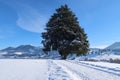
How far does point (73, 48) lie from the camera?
130 feet

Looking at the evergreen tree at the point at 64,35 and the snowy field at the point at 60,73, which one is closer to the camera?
the snowy field at the point at 60,73

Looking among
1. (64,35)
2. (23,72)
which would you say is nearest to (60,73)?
(23,72)

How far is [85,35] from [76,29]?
2459mm

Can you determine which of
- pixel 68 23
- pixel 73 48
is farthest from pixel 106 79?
pixel 68 23

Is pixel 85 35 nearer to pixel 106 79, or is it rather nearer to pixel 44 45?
pixel 44 45

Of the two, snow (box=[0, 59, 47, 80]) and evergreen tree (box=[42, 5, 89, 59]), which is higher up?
evergreen tree (box=[42, 5, 89, 59])

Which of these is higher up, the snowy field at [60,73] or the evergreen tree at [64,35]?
the evergreen tree at [64,35]

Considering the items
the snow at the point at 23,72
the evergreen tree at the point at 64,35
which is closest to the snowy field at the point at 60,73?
the snow at the point at 23,72

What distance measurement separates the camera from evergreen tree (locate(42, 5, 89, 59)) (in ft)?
131

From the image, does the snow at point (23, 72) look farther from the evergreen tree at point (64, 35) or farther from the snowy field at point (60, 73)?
the evergreen tree at point (64, 35)

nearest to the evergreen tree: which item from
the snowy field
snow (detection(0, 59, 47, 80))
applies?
snow (detection(0, 59, 47, 80))

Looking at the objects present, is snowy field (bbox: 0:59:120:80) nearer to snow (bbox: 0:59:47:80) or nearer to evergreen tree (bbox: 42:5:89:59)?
snow (bbox: 0:59:47:80)

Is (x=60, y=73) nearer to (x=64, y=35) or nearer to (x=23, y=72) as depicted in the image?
(x=23, y=72)

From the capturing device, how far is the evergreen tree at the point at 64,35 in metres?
39.8
